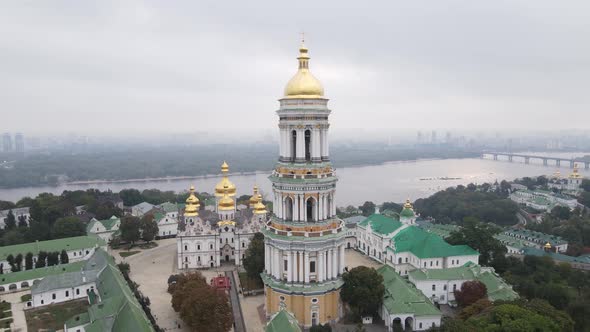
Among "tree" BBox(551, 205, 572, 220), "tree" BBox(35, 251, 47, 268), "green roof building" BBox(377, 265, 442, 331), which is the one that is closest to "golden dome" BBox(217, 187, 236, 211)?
"tree" BBox(35, 251, 47, 268)

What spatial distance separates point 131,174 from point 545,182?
326ft

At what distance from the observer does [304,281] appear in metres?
19.2

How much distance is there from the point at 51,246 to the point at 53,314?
10049mm

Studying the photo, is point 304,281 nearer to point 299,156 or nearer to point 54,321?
point 299,156

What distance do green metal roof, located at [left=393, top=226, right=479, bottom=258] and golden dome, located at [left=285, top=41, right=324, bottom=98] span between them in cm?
1443

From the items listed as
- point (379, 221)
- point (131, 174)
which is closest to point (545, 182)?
point (379, 221)

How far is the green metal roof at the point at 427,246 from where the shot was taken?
→ 27031 mm

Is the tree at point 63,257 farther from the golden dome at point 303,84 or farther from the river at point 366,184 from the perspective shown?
the river at point 366,184

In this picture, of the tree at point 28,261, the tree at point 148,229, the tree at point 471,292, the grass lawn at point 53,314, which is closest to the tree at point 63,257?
the tree at point 28,261

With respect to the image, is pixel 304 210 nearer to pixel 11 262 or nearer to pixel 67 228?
pixel 11 262

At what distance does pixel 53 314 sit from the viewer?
72.6 feet

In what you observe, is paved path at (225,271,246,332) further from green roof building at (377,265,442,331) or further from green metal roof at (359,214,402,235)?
green metal roof at (359,214,402,235)

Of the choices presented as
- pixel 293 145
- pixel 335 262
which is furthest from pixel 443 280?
pixel 293 145

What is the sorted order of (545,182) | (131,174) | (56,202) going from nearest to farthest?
(56,202) → (545,182) → (131,174)
